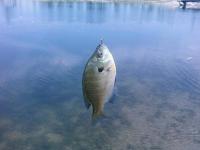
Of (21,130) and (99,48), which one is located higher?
(99,48)

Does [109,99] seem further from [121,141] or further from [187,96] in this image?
[187,96]

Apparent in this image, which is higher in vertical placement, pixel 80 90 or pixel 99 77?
pixel 99 77

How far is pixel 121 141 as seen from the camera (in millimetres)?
13133

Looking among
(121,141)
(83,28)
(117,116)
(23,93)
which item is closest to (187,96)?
(117,116)

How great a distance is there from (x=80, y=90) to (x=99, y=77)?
46.3 feet

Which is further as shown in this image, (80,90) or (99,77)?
(80,90)

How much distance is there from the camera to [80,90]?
1694 cm

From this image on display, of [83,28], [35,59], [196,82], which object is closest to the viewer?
[196,82]

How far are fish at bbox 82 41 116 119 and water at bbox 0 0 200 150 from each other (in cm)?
1004

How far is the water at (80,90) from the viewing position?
527 inches

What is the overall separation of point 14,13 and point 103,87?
3234cm

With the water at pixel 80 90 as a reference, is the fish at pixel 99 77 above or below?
above

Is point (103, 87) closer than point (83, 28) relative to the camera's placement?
Yes

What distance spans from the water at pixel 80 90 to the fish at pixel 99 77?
33.0ft
